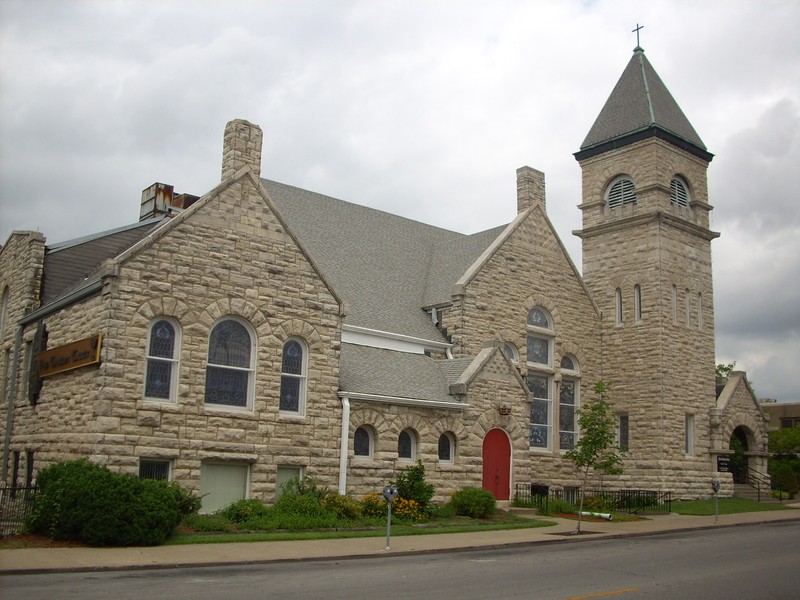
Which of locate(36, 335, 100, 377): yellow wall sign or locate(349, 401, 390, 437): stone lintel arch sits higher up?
locate(36, 335, 100, 377): yellow wall sign

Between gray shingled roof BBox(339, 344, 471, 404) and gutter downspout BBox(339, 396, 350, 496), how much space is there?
2.06ft

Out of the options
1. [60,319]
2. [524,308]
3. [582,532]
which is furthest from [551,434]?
[60,319]

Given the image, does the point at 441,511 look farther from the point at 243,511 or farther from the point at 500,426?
the point at 243,511

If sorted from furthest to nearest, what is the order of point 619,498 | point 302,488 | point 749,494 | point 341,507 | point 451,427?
1. point 749,494
2. point 619,498
3. point 451,427
4. point 302,488
5. point 341,507

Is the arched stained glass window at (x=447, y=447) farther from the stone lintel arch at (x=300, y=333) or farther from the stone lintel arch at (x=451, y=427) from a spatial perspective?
the stone lintel arch at (x=300, y=333)

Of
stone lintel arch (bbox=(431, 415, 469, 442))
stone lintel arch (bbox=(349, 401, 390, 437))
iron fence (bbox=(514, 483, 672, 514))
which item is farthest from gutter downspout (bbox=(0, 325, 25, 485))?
iron fence (bbox=(514, 483, 672, 514))

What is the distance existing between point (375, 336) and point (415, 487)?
5914mm

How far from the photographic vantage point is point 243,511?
20.1 meters

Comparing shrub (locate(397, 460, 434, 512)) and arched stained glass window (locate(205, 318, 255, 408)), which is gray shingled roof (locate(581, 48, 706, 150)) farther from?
arched stained glass window (locate(205, 318, 255, 408))

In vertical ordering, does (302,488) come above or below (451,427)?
below

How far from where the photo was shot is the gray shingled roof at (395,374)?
24.6 meters

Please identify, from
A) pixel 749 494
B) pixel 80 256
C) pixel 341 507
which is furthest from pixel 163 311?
pixel 749 494

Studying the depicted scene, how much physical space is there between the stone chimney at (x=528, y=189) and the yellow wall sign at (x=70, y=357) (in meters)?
18.8

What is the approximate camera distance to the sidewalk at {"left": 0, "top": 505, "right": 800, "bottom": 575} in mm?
14109
